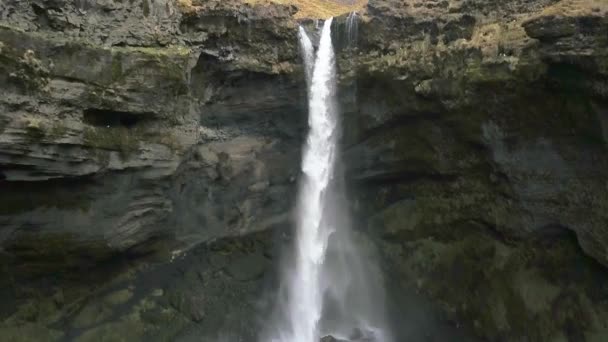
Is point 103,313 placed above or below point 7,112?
below

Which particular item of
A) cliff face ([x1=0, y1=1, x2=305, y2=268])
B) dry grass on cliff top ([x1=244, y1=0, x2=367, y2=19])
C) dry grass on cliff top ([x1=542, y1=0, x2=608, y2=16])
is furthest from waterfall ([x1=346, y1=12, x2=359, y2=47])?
dry grass on cliff top ([x1=244, y1=0, x2=367, y2=19])

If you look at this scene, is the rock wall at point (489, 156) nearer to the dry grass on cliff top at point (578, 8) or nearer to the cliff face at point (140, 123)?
the dry grass on cliff top at point (578, 8)

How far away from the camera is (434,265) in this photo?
20016 millimetres

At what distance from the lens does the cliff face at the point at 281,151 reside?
47.5ft

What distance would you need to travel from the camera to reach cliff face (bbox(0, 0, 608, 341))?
571 inches

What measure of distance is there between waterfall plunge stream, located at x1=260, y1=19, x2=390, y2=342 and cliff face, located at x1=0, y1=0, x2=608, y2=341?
763mm

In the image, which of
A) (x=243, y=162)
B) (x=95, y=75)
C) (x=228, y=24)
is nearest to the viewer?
(x=95, y=75)

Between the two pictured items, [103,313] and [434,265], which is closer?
[103,313]

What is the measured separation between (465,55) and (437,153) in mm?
4196

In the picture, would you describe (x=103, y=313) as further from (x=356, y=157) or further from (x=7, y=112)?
(x=356, y=157)

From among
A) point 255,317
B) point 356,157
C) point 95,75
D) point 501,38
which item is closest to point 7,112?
point 95,75

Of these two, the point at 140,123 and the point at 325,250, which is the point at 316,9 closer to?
the point at 325,250

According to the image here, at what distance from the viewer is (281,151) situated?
22.0m

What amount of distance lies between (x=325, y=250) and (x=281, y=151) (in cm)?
519
